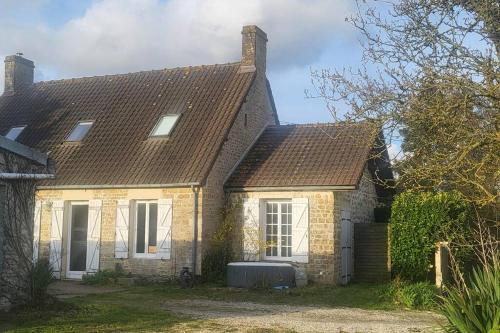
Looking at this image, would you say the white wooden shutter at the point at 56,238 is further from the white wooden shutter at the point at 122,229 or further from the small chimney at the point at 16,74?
the small chimney at the point at 16,74

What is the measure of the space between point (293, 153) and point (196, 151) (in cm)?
303

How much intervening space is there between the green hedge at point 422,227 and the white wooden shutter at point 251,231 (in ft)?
12.5

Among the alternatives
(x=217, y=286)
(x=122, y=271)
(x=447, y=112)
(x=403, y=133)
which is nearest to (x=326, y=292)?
(x=217, y=286)

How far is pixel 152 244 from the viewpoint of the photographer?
17812mm

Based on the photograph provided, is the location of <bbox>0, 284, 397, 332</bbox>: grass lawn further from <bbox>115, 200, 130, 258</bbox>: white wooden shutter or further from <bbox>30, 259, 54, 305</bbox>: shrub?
<bbox>115, 200, 130, 258</bbox>: white wooden shutter

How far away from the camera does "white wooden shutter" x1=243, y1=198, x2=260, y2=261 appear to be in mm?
17700

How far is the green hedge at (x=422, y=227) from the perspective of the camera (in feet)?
51.5

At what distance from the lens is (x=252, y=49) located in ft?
67.8

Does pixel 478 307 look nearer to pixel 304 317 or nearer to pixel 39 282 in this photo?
pixel 304 317

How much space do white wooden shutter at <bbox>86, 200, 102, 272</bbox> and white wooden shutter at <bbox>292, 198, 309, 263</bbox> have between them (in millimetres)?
5748

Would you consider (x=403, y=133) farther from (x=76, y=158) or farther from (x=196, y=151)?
(x=76, y=158)

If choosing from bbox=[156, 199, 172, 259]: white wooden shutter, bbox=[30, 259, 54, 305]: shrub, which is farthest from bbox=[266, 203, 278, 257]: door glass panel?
bbox=[30, 259, 54, 305]: shrub

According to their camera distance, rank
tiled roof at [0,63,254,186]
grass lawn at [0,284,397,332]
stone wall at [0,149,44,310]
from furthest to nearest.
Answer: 1. tiled roof at [0,63,254,186]
2. stone wall at [0,149,44,310]
3. grass lawn at [0,284,397,332]

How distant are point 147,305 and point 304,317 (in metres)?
3.46
